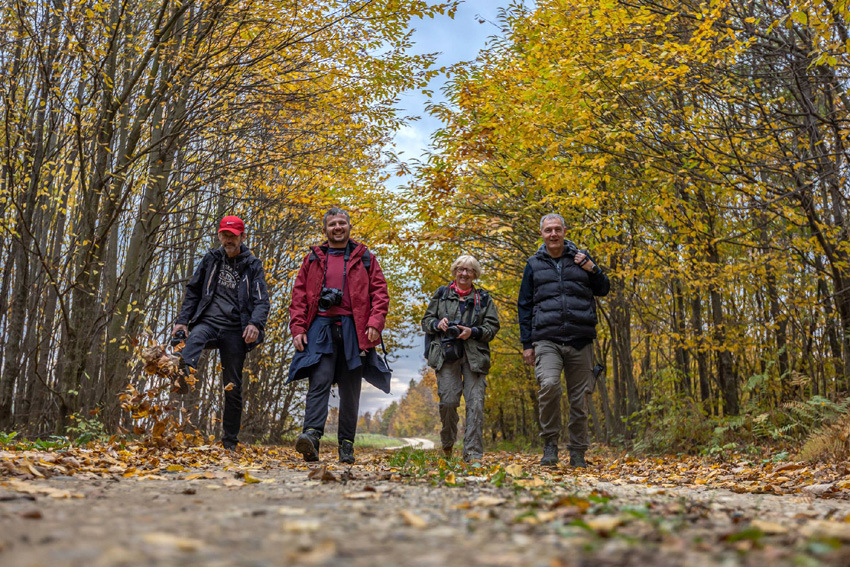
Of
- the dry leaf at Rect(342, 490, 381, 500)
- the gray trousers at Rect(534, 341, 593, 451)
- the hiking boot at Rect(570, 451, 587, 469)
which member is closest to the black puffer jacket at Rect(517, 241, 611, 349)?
the gray trousers at Rect(534, 341, 593, 451)

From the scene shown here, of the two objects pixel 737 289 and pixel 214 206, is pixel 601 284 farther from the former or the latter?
pixel 214 206

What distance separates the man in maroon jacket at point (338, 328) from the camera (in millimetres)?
5605

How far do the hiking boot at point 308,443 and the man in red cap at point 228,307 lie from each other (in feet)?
4.02

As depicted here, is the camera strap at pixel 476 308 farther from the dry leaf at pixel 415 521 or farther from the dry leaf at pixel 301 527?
the dry leaf at pixel 301 527

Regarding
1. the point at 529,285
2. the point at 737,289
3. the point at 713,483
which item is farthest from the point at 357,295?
the point at 737,289

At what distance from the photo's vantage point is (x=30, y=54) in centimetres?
909

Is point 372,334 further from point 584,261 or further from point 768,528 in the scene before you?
point 768,528

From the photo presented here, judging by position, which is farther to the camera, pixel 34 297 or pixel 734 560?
pixel 34 297

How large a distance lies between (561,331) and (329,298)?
2.30m

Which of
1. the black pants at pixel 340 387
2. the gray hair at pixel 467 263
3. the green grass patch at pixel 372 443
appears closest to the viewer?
the black pants at pixel 340 387

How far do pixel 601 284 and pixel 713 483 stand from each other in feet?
6.92

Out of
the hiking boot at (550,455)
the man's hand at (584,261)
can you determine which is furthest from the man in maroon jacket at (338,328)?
the man's hand at (584,261)

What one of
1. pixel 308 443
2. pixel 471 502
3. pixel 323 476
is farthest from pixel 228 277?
pixel 471 502

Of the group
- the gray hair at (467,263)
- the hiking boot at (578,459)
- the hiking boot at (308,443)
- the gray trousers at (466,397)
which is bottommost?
the hiking boot at (578,459)
